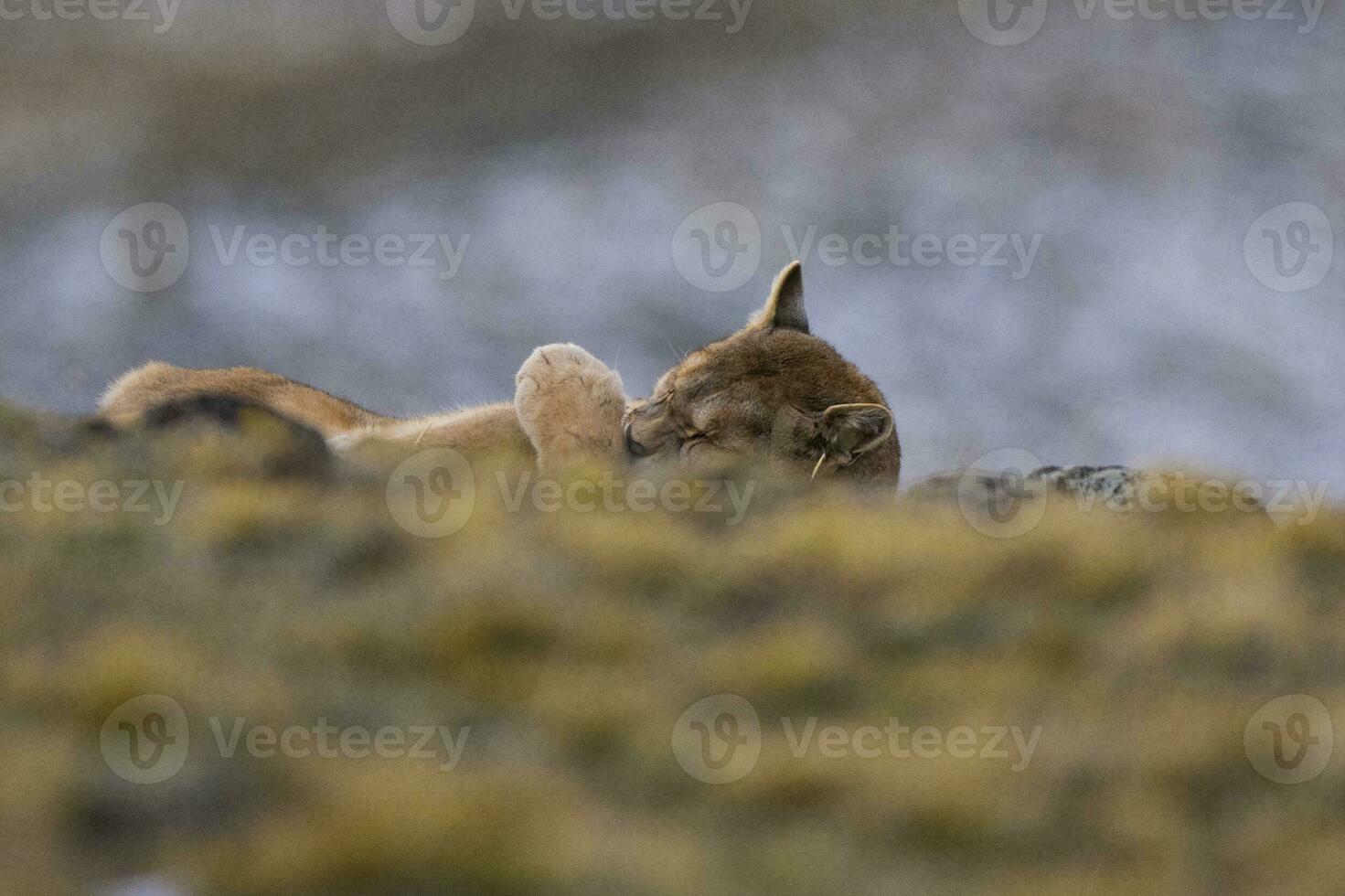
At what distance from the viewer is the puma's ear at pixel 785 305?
9766mm

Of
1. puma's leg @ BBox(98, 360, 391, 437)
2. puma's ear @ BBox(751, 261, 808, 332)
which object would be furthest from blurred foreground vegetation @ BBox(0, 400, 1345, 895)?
puma's ear @ BBox(751, 261, 808, 332)

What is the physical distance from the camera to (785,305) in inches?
388

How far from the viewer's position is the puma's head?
340 inches

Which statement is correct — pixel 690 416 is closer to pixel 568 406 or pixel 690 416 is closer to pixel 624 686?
pixel 568 406

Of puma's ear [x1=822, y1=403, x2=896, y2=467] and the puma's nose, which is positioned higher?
puma's ear [x1=822, y1=403, x2=896, y2=467]

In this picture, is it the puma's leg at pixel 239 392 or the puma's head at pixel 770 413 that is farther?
the puma's leg at pixel 239 392

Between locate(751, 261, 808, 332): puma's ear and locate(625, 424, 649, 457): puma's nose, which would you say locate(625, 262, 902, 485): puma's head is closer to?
locate(625, 424, 649, 457): puma's nose

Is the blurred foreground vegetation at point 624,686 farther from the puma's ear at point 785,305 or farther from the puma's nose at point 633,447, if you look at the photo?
the puma's ear at point 785,305

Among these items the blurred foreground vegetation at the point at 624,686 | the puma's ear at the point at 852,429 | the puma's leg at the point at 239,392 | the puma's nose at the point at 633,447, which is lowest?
the blurred foreground vegetation at the point at 624,686

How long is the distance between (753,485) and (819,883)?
4039mm

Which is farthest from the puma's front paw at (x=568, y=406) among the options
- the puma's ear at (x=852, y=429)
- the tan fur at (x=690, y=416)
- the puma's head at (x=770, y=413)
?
the puma's ear at (x=852, y=429)

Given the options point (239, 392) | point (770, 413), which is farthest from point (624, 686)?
point (239, 392)

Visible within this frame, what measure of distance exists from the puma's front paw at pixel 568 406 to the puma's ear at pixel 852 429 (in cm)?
133

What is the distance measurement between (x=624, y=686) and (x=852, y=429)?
13.6 ft
